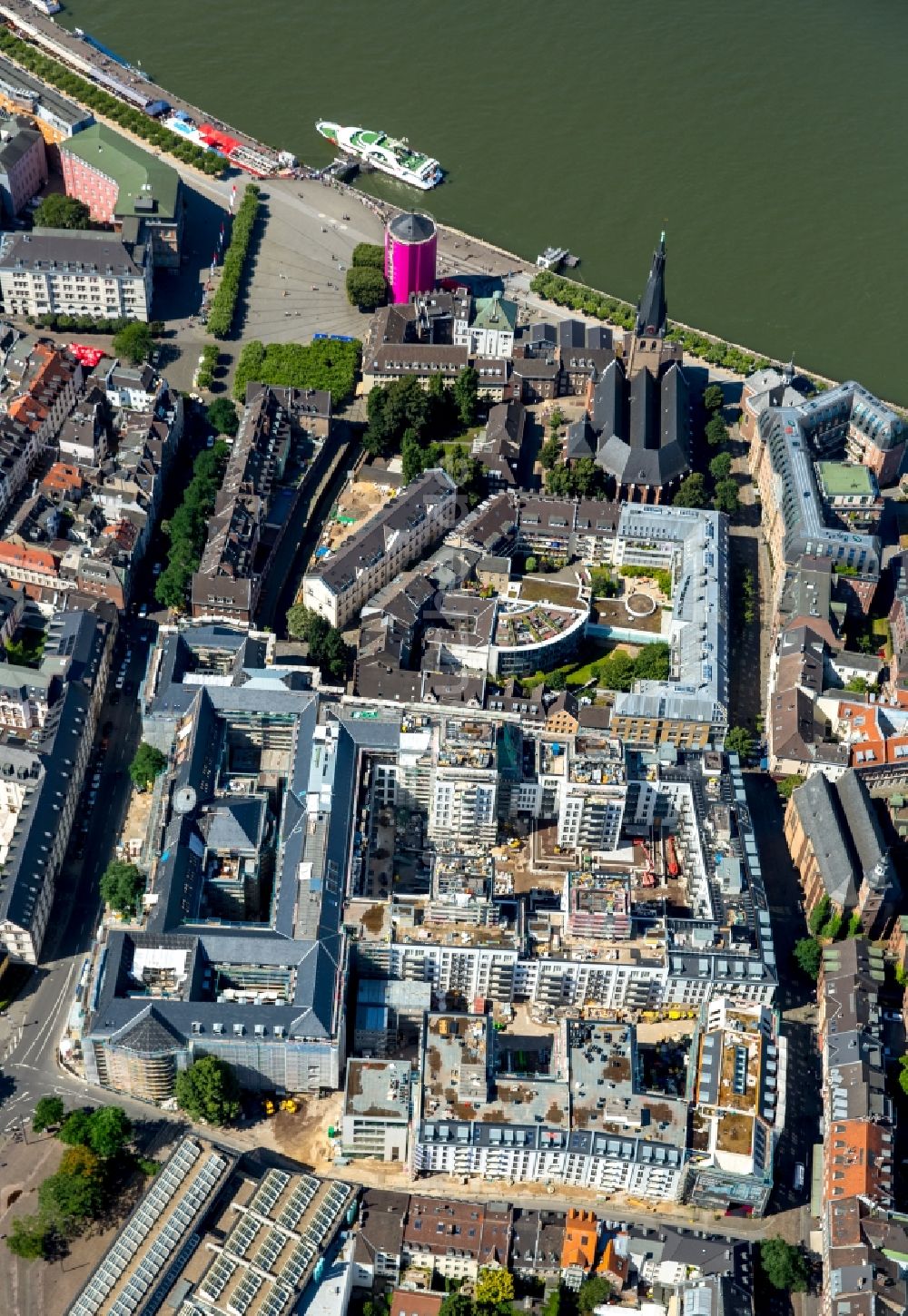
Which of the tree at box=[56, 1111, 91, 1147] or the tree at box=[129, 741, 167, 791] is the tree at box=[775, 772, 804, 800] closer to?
the tree at box=[129, 741, 167, 791]

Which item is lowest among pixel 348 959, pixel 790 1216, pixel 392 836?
pixel 790 1216

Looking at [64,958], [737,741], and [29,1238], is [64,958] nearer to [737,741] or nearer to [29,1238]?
[29,1238]

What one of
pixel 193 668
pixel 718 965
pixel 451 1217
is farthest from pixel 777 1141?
pixel 193 668

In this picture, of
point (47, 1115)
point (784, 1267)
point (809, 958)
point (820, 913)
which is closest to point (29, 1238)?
point (47, 1115)

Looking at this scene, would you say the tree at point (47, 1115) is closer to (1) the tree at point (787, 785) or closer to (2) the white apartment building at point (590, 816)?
(2) the white apartment building at point (590, 816)

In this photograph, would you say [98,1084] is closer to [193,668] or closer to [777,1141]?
[193,668]

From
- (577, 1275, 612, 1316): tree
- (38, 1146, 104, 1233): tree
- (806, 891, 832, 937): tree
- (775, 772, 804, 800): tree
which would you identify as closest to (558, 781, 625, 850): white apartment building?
(806, 891, 832, 937): tree
